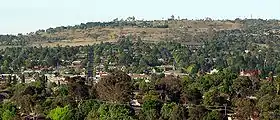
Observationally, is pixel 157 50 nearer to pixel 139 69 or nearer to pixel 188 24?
pixel 139 69

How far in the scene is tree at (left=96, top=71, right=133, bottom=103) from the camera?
1711 inches

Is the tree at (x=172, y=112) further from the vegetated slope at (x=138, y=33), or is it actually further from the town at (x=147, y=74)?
the vegetated slope at (x=138, y=33)

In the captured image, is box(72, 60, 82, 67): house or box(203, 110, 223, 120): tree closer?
box(203, 110, 223, 120): tree

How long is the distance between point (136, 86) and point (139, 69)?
87.0ft

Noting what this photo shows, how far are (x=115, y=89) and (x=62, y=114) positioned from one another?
21.4 feet

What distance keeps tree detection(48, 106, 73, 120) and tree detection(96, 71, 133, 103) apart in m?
5.46

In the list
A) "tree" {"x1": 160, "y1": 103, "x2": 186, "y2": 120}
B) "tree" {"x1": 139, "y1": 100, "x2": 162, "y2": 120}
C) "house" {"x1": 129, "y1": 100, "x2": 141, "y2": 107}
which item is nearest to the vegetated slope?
"house" {"x1": 129, "y1": 100, "x2": 141, "y2": 107}

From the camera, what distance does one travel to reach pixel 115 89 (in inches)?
1718

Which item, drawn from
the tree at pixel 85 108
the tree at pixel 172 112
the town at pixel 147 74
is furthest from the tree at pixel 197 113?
the tree at pixel 85 108

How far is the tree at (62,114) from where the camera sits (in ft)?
124

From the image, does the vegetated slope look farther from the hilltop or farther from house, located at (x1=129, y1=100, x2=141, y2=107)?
house, located at (x1=129, y1=100, x2=141, y2=107)

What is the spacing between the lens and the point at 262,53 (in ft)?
304

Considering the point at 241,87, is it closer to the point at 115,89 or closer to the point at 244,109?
the point at 115,89

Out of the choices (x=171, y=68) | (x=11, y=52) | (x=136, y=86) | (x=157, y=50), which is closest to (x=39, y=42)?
(x=11, y=52)
